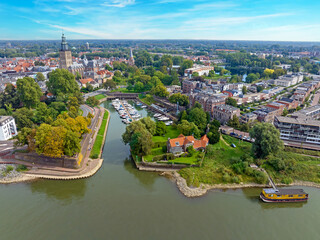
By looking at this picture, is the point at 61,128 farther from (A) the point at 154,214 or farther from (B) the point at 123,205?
(A) the point at 154,214

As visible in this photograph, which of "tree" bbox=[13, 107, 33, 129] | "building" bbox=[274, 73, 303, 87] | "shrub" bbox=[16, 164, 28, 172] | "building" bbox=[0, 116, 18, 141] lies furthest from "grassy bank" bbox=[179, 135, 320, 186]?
"building" bbox=[274, 73, 303, 87]

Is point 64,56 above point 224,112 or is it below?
above

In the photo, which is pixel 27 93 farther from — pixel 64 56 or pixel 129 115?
pixel 64 56

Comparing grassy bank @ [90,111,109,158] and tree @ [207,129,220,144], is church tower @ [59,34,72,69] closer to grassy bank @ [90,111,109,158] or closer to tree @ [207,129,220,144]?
grassy bank @ [90,111,109,158]

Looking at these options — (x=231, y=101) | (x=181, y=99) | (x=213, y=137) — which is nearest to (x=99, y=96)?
(x=181, y=99)

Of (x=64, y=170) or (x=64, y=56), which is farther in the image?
(x=64, y=56)

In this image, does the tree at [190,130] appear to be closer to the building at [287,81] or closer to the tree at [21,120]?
the tree at [21,120]

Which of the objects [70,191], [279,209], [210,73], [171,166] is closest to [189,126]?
[171,166]
